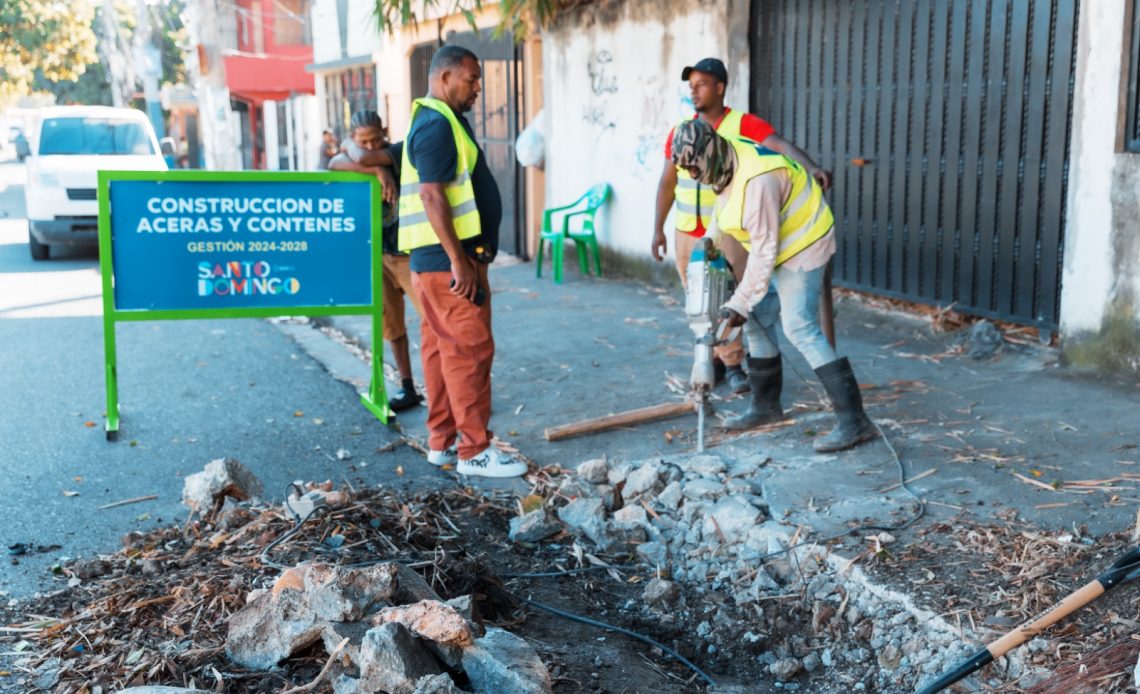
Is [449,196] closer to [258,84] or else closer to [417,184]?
[417,184]

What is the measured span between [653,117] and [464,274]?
5.97 meters

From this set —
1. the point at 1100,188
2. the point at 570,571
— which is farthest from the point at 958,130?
the point at 570,571

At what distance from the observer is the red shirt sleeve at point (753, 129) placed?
6.43 meters

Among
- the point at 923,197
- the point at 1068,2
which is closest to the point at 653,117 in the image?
the point at 923,197

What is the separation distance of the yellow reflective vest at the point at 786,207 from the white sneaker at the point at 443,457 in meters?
1.86

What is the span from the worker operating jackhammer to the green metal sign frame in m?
2.22

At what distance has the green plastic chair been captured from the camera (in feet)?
39.6

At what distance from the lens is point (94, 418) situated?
7.09 meters

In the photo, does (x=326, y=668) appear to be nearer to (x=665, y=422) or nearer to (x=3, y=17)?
(x=665, y=422)

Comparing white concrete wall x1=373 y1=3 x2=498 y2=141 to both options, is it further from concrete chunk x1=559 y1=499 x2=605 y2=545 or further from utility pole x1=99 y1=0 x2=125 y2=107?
utility pole x1=99 y1=0 x2=125 y2=107

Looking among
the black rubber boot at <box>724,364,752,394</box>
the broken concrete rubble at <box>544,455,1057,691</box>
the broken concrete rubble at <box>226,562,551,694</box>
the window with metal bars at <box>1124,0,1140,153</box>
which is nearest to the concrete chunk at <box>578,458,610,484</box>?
the broken concrete rubble at <box>544,455,1057,691</box>

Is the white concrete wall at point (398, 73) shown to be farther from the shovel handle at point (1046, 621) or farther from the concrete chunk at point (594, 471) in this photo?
the shovel handle at point (1046, 621)

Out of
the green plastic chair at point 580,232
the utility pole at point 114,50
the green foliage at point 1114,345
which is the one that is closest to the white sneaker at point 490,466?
the green foliage at point 1114,345

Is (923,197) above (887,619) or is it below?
above
